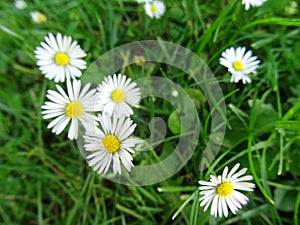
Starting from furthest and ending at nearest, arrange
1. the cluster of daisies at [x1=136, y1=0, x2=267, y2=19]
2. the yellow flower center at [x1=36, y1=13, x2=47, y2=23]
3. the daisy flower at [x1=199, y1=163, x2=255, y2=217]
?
the yellow flower center at [x1=36, y1=13, x2=47, y2=23]
the cluster of daisies at [x1=136, y1=0, x2=267, y2=19]
the daisy flower at [x1=199, y1=163, x2=255, y2=217]

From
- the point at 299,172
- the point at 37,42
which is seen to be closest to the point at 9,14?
the point at 37,42

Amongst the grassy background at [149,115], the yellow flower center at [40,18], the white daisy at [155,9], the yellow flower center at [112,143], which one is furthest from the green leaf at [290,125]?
the yellow flower center at [40,18]

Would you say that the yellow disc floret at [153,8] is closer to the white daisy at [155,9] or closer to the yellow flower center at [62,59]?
the white daisy at [155,9]

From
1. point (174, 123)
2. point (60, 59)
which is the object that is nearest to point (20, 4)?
point (60, 59)

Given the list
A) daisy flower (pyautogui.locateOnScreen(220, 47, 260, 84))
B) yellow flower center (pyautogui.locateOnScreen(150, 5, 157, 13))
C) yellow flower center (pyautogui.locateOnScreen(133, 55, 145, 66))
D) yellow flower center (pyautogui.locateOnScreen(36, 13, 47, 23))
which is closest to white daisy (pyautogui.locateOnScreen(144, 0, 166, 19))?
yellow flower center (pyautogui.locateOnScreen(150, 5, 157, 13))

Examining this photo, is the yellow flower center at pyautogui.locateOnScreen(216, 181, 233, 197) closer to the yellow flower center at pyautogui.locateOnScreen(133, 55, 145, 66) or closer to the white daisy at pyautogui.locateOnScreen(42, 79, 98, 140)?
the white daisy at pyautogui.locateOnScreen(42, 79, 98, 140)
